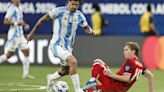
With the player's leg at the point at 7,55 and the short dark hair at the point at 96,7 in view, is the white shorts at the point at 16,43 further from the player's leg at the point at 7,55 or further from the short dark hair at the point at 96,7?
the short dark hair at the point at 96,7

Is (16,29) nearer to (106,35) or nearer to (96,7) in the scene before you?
(106,35)

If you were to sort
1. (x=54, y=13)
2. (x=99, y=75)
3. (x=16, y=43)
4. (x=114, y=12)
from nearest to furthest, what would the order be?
(x=99, y=75) < (x=54, y=13) < (x=16, y=43) < (x=114, y=12)

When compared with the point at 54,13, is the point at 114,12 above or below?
below

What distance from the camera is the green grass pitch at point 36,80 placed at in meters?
17.3

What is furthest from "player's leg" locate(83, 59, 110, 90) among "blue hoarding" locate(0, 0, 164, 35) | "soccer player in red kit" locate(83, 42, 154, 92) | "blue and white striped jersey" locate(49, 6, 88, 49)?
"blue hoarding" locate(0, 0, 164, 35)

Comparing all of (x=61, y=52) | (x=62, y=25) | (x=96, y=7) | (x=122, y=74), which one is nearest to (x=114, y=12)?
(x=96, y=7)

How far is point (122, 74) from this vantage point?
1370 centimetres

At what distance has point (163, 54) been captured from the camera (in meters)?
24.6

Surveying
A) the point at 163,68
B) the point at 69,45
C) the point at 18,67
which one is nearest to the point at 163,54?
the point at 163,68

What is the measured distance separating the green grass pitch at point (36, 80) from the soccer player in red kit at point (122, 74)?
2964 mm

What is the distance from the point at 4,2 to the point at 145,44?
9229 mm

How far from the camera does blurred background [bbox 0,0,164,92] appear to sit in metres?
25.1

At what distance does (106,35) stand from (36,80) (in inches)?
361

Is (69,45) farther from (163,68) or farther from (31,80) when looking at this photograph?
(163,68)
